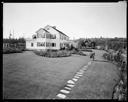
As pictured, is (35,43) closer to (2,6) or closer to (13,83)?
(13,83)

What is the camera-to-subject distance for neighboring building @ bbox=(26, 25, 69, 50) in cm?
2241

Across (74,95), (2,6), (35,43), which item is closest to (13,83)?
(74,95)

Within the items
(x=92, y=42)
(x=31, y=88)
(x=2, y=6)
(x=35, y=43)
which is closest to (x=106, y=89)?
(x=31, y=88)

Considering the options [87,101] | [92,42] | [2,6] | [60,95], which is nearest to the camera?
[2,6]

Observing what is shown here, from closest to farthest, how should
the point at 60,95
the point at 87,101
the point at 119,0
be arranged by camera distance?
the point at 119,0 → the point at 87,101 → the point at 60,95

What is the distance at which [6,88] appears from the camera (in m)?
4.05

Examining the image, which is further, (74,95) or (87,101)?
(74,95)

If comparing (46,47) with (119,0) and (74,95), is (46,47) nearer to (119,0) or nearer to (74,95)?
(74,95)

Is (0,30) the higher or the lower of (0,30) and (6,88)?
the higher

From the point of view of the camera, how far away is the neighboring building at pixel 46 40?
882 inches

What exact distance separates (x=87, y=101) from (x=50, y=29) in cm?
2335

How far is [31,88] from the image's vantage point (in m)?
4.17

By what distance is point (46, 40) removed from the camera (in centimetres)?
2231

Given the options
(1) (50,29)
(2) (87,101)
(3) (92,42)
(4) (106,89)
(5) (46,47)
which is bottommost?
(4) (106,89)
